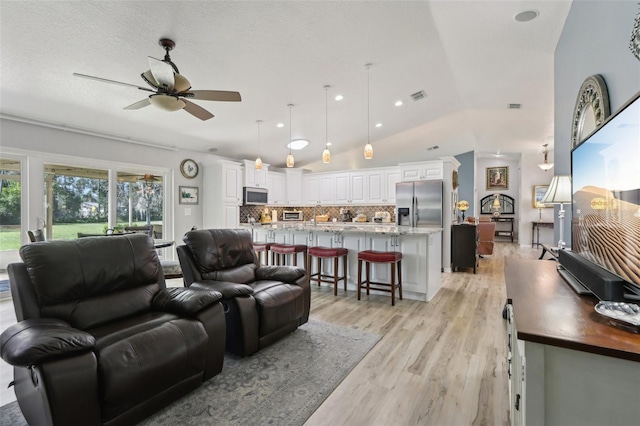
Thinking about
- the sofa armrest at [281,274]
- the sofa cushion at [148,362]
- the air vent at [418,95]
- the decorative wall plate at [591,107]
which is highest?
the air vent at [418,95]

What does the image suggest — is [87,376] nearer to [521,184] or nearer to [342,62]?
[342,62]

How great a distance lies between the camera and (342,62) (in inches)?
147

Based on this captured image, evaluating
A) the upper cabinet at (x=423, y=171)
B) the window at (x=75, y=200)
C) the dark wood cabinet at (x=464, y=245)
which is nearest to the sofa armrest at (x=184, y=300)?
the window at (x=75, y=200)

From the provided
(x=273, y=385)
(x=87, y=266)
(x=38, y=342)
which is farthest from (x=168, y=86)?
(x=273, y=385)

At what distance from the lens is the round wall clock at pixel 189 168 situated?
20.3ft

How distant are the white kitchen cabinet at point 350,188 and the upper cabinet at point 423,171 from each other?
1.26m

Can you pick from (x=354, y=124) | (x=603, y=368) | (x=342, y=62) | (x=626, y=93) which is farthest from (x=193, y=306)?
(x=354, y=124)

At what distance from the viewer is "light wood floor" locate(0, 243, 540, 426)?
1.82 meters

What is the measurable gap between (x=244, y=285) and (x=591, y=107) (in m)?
2.94

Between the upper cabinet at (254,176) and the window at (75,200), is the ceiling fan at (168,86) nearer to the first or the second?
the window at (75,200)

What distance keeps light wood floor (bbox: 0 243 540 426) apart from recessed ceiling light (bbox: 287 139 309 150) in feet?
11.9

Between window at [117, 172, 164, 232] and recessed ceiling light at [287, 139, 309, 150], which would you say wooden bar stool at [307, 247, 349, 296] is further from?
window at [117, 172, 164, 232]

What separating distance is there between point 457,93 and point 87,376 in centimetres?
581

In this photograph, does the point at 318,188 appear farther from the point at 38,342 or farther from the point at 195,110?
the point at 38,342
